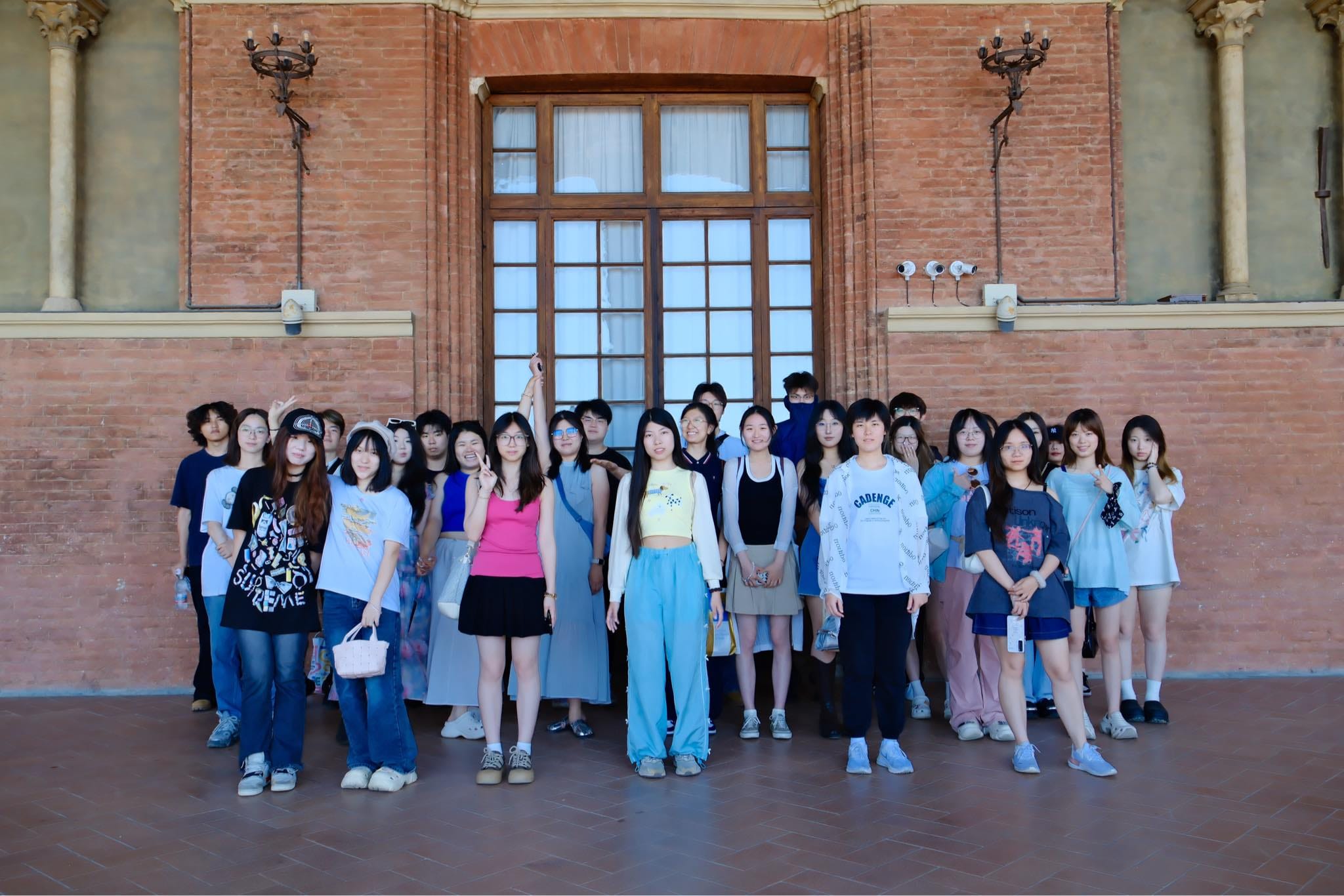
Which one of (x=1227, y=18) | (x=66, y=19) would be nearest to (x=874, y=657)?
(x=1227, y=18)

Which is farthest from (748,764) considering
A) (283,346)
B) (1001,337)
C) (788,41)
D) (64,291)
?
(64,291)

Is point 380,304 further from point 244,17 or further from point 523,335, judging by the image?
point 244,17

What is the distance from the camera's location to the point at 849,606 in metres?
6.15

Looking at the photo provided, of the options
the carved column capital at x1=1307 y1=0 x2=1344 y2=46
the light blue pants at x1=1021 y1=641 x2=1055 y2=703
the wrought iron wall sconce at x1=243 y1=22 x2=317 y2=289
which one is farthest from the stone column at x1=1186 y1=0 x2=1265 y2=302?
the wrought iron wall sconce at x1=243 y1=22 x2=317 y2=289

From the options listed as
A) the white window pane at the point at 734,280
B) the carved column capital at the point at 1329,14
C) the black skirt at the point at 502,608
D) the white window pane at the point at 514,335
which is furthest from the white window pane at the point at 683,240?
the carved column capital at the point at 1329,14

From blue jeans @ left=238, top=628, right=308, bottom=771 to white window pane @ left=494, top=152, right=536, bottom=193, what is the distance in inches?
192

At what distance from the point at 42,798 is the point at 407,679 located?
212cm

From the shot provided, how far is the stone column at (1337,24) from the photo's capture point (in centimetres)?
944

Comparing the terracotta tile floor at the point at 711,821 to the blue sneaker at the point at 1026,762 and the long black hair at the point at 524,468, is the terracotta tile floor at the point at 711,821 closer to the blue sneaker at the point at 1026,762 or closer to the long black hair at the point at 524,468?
the blue sneaker at the point at 1026,762

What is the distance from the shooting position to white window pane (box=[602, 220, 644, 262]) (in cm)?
952

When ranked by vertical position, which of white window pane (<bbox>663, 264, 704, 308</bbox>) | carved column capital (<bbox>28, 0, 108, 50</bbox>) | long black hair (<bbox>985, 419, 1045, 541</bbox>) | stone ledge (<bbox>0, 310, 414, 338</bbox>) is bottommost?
long black hair (<bbox>985, 419, 1045, 541</bbox>)

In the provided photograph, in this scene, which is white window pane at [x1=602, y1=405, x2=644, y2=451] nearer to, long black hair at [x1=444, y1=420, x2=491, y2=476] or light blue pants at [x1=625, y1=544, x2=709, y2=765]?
long black hair at [x1=444, y1=420, x2=491, y2=476]

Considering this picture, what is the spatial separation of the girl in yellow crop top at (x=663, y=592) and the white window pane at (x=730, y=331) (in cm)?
335

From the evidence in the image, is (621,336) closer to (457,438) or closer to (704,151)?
(704,151)
